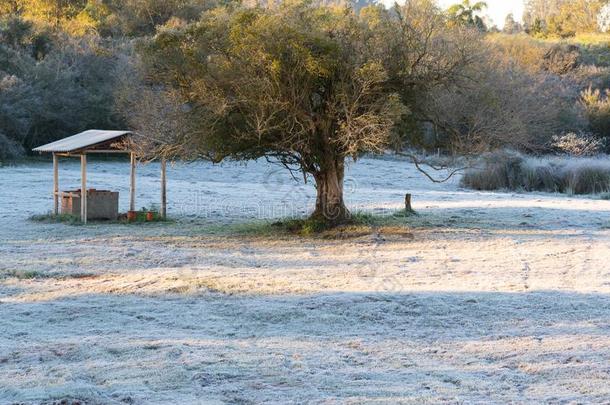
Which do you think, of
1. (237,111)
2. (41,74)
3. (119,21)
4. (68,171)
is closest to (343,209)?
(237,111)

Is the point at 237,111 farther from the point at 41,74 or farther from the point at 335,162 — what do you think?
the point at 41,74

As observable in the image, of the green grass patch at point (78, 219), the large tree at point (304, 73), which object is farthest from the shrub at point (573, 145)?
the large tree at point (304, 73)

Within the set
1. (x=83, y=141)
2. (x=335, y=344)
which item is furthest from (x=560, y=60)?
(x=335, y=344)

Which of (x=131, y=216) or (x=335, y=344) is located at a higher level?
(x=131, y=216)

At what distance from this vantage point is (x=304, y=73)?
48.4 ft

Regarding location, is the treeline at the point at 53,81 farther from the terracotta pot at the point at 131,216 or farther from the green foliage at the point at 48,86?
the terracotta pot at the point at 131,216

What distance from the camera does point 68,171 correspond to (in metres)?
29.7

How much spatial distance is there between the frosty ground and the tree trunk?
120 centimetres

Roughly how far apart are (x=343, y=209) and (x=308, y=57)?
12.8ft

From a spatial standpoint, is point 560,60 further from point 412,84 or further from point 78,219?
point 78,219

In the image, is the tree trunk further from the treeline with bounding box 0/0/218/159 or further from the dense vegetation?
the treeline with bounding box 0/0/218/159

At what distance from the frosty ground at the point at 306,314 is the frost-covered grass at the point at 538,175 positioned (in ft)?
30.2

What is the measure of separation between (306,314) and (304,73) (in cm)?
676

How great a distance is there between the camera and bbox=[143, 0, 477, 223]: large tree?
14.5 meters
